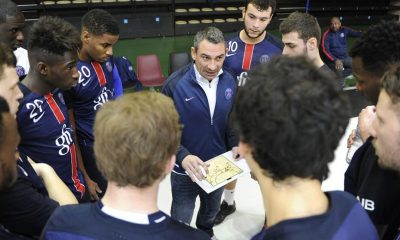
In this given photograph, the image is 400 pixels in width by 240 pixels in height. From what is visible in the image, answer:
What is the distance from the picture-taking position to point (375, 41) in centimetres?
160

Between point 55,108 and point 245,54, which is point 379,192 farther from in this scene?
point 245,54

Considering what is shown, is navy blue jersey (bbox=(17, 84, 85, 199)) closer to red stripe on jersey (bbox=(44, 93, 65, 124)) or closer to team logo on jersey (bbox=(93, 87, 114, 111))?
red stripe on jersey (bbox=(44, 93, 65, 124))

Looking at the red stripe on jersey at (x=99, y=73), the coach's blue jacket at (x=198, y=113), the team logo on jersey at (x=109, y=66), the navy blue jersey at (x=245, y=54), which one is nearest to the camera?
the coach's blue jacket at (x=198, y=113)

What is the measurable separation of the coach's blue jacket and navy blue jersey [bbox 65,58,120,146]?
1.65 ft

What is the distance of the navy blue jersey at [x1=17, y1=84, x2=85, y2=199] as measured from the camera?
5.70 ft

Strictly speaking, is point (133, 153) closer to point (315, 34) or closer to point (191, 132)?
point (191, 132)

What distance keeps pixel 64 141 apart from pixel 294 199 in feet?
4.80

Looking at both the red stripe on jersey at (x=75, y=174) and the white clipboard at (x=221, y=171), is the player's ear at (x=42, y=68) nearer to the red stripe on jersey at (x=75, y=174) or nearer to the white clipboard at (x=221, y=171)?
the red stripe on jersey at (x=75, y=174)

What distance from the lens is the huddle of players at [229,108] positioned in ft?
2.73

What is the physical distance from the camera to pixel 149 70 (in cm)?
533

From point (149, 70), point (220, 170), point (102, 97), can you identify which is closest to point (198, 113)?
point (220, 170)

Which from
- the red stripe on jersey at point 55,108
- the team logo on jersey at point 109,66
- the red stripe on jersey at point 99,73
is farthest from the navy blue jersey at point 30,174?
the team logo on jersey at point 109,66

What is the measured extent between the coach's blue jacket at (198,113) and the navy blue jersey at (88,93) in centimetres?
50

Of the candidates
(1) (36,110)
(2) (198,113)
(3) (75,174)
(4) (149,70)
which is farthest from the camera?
(4) (149,70)
